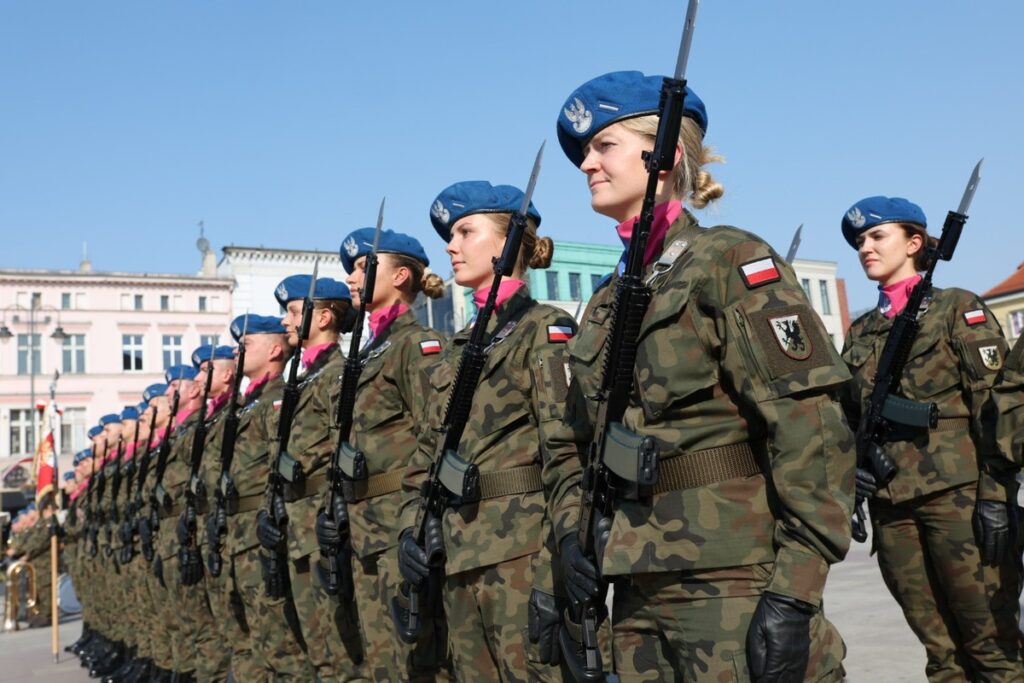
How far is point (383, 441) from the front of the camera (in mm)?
4691

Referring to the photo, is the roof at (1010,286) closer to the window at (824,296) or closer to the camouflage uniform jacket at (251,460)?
the window at (824,296)

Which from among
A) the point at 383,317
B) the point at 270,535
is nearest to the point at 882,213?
the point at 383,317

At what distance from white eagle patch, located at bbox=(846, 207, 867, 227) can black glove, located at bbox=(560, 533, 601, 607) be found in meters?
2.77

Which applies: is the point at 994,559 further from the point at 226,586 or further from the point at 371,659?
the point at 226,586

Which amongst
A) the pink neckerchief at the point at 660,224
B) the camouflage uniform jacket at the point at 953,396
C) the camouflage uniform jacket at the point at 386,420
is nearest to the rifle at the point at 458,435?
the pink neckerchief at the point at 660,224

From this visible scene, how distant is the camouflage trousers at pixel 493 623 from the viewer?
10.5ft

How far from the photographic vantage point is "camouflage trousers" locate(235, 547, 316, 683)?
5.58m

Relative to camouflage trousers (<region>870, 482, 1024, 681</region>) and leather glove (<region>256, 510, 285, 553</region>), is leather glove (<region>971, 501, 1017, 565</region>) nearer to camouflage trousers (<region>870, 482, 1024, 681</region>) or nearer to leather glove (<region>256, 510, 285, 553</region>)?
camouflage trousers (<region>870, 482, 1024, 681</region>)

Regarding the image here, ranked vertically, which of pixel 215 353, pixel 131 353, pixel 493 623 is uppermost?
pixel 131 353

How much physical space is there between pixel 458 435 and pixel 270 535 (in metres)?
2.38

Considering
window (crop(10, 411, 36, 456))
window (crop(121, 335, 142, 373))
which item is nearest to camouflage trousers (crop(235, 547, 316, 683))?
window (crop(10, 411, 36, 456))

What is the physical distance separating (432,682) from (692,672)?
6.60 feet

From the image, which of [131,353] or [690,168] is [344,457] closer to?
[690,168]

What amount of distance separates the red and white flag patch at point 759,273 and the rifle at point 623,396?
24cm
